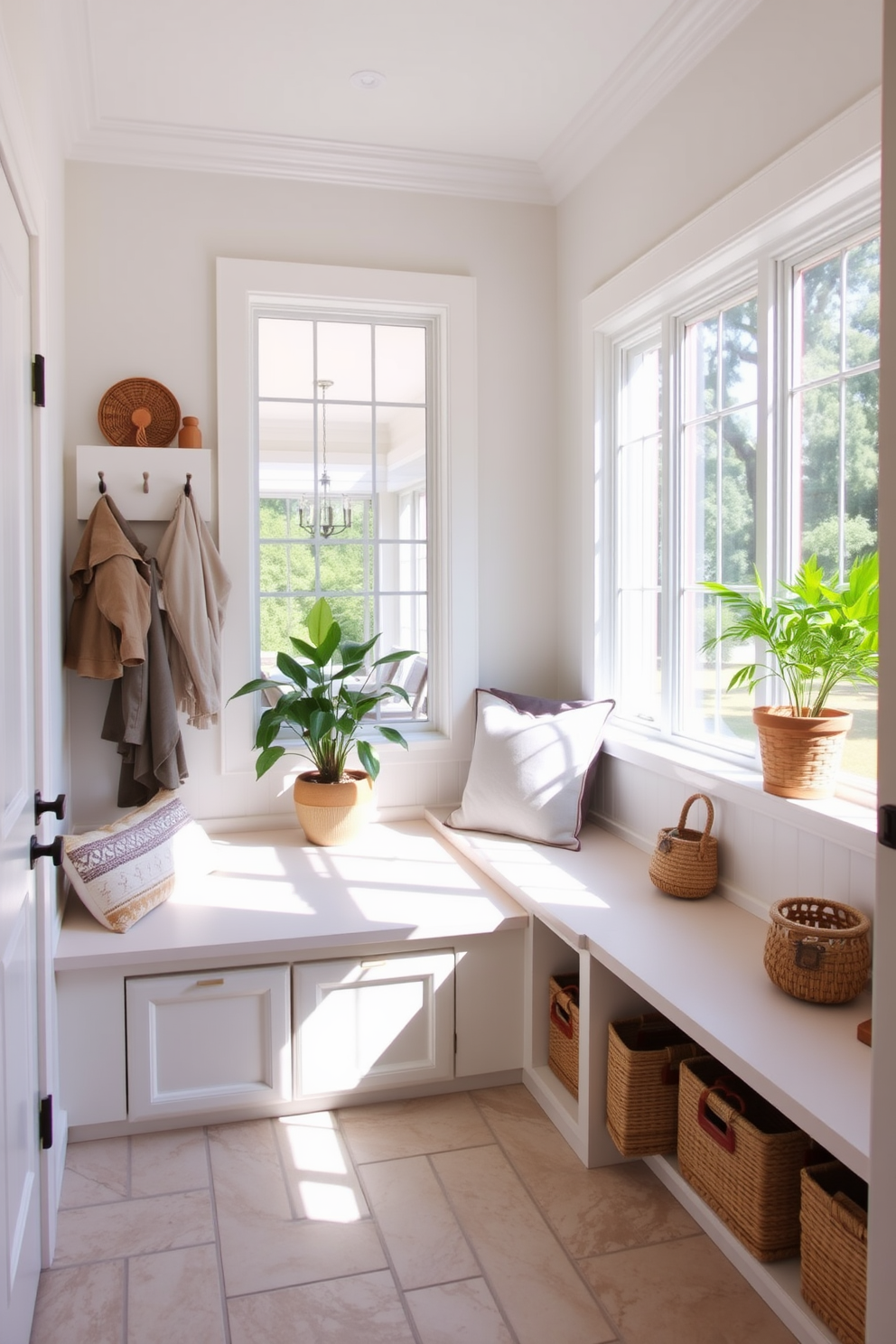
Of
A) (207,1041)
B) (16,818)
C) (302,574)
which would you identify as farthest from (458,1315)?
(302,574)

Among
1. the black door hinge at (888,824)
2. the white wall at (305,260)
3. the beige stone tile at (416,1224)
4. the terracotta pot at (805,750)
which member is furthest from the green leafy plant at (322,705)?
the black door hinge at (888,824)

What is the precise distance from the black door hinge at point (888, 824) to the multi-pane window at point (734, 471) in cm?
98

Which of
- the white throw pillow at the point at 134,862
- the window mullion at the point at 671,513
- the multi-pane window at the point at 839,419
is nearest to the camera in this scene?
the multi-pane window at the point at 839,419

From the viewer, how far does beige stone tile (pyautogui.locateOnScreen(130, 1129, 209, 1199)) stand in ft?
7.65

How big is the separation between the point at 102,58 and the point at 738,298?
A: 1.88 meters

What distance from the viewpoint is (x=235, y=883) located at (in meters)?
2.96

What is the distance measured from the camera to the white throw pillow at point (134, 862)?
2609mm

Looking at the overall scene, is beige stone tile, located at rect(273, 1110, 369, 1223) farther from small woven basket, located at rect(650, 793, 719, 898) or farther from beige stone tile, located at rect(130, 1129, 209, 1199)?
small woven basket, located at rect(650, 793, 719, 898)

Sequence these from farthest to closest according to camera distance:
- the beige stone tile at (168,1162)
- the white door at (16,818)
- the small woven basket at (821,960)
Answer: the beige stone tile at (168,1162) < the small woven basket at (821,960) < the white door at (16,818)

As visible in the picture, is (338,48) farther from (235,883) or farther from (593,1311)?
(593,1311)

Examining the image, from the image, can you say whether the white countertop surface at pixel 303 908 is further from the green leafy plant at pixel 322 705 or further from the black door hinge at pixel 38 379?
the black door hinge at pixel 38 379

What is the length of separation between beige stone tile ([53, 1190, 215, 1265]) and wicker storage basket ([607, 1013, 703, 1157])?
93 cm

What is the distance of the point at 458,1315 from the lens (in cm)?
191

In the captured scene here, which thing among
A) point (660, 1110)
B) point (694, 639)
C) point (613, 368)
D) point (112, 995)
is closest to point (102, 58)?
point (613, 368)
